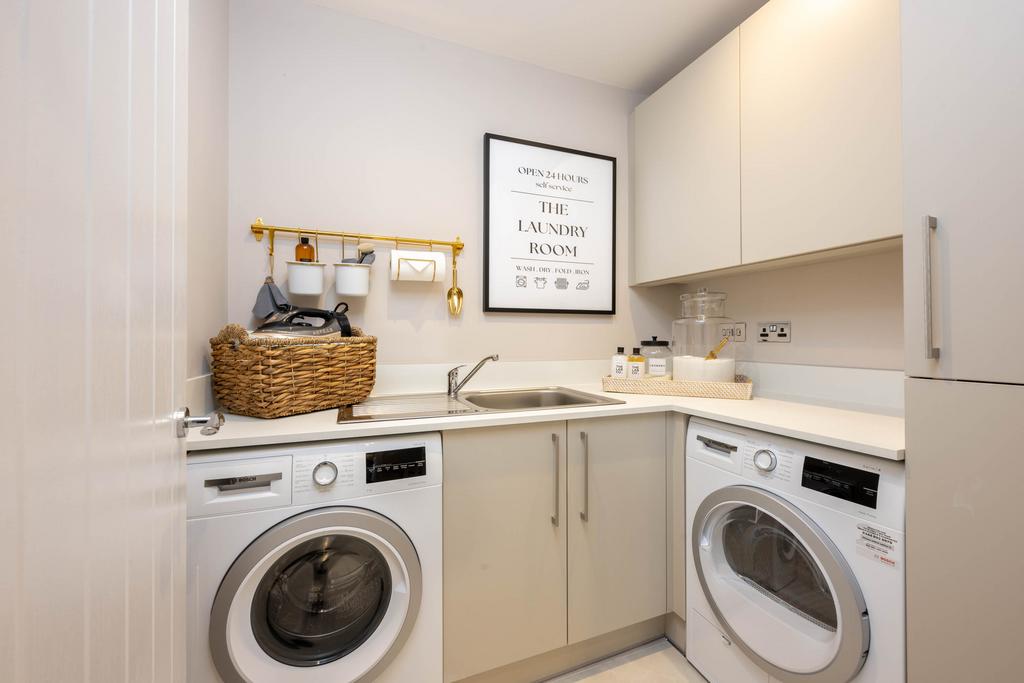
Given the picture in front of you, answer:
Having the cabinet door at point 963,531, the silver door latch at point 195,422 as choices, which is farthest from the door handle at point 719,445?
the silver door latch at point 195,422

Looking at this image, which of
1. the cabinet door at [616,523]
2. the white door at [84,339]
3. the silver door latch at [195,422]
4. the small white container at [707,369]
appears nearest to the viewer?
the white door at [84,339]

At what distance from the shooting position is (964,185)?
79cm

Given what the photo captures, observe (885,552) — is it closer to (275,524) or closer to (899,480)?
(899,480)

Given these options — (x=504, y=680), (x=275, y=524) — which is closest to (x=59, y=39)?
(x=275, y=524)

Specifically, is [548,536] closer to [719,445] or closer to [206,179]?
[719,445]

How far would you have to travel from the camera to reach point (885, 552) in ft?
3.02

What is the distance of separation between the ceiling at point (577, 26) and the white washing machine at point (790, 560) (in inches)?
66.4

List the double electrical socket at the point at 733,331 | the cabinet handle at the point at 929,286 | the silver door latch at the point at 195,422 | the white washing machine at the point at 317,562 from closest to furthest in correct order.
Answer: the silver door latch at the point at 195,422 → the cabinet handle at the point at 929,286 → the white washing machine at the point at 317,562 → the double electrical socket at the point at 733,331

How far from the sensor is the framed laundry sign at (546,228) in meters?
1.91

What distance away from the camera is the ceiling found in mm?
1636

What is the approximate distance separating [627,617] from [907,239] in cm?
144

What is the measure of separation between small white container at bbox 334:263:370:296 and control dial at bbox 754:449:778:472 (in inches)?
58.3

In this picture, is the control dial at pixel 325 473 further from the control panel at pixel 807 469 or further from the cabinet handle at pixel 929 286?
the cabinet handle at pixel 929 286

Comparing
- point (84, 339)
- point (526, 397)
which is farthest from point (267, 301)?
point (84, 339)
